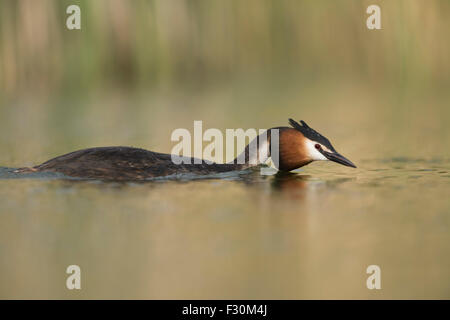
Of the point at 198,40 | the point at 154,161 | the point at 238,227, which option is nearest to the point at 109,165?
the point at 154,161

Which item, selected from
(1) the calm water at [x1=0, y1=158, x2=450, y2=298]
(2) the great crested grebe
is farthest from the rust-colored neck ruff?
A: (1) the calm water at [x1=0, y1=158, x2=450, y2=298]

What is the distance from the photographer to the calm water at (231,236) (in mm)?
4664

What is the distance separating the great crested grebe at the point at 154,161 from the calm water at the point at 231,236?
22cm

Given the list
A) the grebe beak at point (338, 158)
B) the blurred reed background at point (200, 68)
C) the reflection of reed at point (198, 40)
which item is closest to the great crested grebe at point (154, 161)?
the grebe beak at point (338, 158)

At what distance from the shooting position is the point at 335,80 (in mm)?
17891

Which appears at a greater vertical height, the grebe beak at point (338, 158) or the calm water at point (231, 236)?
the grebe beak at point (338, 158)

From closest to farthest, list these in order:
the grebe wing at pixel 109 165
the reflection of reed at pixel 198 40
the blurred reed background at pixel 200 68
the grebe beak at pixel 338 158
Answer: the grebe wing at pixel 109 165 < the grebe beak at pixel 338 158 < the blurred reed background at pixel 200 68 < the reflection of reed at pixel 198 40

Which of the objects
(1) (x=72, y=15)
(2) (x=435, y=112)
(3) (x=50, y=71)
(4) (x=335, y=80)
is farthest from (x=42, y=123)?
(4) (x=335, y=80)

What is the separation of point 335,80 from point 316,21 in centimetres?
253

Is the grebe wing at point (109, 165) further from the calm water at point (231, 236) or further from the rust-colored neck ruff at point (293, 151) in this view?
the rust-colored neck ruff at point (293, 151)

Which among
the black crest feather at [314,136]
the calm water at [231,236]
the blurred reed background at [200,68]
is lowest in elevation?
the calm water at [231,236]

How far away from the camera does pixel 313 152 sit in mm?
8281

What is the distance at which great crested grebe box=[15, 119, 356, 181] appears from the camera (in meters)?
7.64

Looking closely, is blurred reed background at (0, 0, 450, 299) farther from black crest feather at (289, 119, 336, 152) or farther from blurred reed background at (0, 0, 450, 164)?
black crest feather at (289, 119, 336, 152)
